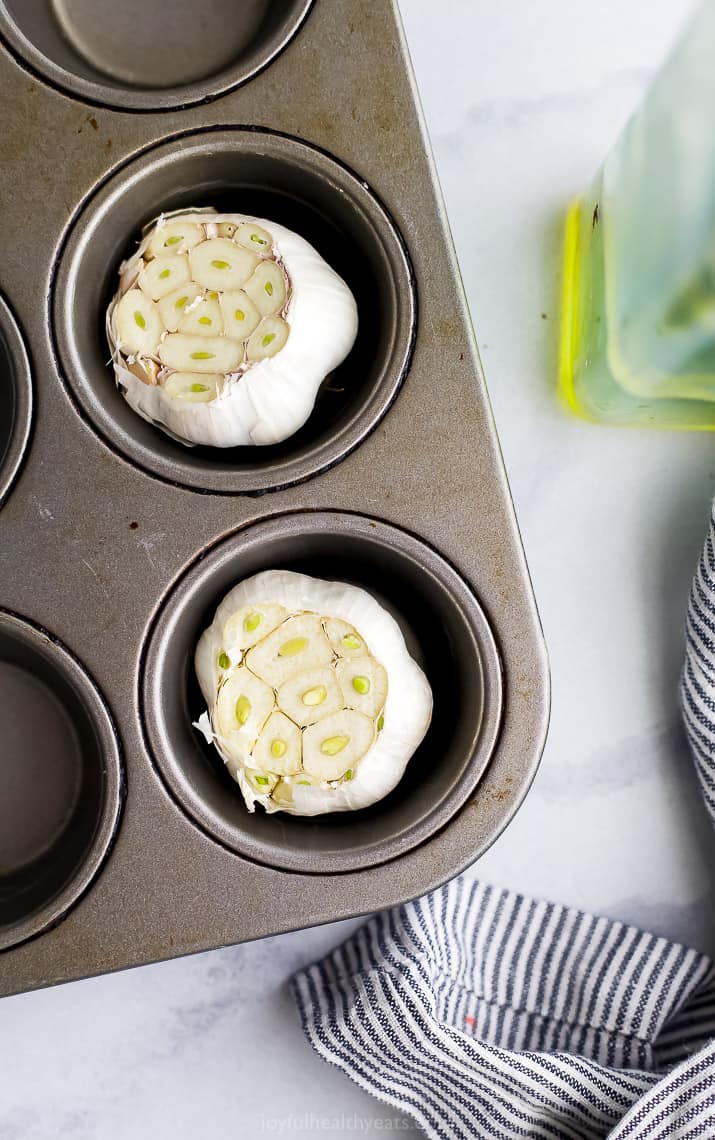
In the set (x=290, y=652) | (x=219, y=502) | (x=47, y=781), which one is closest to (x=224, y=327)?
(x=219, y=502)

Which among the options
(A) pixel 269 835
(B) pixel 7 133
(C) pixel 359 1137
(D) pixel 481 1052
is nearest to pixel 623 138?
(B) pixel 7 133

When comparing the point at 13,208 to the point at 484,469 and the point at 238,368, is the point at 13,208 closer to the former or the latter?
the point at 238,368

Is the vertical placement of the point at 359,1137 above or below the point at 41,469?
below

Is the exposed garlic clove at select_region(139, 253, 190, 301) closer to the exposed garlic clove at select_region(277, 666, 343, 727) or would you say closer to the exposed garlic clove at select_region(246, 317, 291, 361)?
the exposed garlic clove at select_region(246, 317, 291, 361)

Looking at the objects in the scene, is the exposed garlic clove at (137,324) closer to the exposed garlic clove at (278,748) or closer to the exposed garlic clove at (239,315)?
the exposed garlic clove at (239,315)

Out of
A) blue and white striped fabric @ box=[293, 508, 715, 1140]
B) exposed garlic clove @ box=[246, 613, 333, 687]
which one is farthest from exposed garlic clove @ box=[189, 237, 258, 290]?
blue and white striped fabric @ box=[293, 508, 715, 1140]

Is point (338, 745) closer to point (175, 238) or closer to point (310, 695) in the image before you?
point (310, 695)
